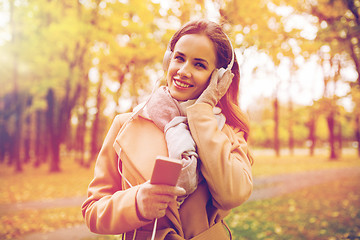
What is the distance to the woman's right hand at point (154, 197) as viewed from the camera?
1.14 metres

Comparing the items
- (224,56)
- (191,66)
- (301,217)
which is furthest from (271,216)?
(191,66)

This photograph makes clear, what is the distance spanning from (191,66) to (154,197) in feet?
2.37

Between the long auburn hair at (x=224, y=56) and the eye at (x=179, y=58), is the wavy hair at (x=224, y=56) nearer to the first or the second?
the long auburn hair at (x=224, y=56)

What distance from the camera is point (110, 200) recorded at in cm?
134

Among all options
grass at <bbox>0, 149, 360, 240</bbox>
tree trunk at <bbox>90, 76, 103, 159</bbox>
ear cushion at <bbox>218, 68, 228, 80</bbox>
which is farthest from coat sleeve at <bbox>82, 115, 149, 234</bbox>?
tree trunk at <bbox>90, 76, 103, 159</bbox>

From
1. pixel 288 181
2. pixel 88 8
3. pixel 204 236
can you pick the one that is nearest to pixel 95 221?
pixel 204 236

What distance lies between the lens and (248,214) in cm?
718

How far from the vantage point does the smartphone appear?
1.04m

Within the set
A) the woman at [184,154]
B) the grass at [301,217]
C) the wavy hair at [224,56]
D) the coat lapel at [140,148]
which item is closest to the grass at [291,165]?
the grass at [301,217]

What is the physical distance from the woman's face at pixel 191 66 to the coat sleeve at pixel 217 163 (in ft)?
0.53

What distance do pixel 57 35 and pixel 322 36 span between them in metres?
11.7

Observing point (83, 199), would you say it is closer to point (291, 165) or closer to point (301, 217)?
point (301, 217)

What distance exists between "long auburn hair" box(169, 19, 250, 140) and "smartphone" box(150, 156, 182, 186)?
2.32ft

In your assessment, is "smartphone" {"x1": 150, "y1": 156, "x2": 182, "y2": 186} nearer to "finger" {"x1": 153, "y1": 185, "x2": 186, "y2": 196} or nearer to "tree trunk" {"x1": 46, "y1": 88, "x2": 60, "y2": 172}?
"finger" {"x1": 153, "y1": 185, "x2": 186, "y2": 196}
